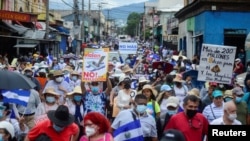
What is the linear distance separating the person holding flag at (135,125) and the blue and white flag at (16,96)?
2.34 meters

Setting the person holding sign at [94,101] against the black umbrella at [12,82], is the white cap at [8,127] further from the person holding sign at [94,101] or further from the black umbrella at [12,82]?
the person holding sign at [94,101]

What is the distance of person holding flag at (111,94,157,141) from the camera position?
8203 mm

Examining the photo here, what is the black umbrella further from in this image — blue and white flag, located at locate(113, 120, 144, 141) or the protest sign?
the protest sign

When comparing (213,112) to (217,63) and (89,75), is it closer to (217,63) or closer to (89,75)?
(217,63)

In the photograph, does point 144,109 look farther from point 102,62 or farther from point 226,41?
point 226,41

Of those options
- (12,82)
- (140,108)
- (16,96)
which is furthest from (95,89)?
(140,108)

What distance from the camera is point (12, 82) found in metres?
9.42

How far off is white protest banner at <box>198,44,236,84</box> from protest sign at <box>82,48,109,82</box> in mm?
2147

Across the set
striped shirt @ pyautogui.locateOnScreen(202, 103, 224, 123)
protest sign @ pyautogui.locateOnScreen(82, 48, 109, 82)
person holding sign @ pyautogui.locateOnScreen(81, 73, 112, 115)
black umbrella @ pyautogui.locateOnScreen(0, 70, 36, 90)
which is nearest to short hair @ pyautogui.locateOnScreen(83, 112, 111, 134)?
black umbrella @ pyautogui.locateOnScreen(0, 70, 36, 90)

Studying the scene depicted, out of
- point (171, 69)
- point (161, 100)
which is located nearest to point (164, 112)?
point (161, 100)

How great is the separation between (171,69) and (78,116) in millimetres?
7248

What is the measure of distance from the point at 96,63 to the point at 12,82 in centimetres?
395

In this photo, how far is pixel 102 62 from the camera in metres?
13.2

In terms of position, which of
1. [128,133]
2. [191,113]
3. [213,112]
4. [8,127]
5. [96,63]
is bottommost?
[128,133]
